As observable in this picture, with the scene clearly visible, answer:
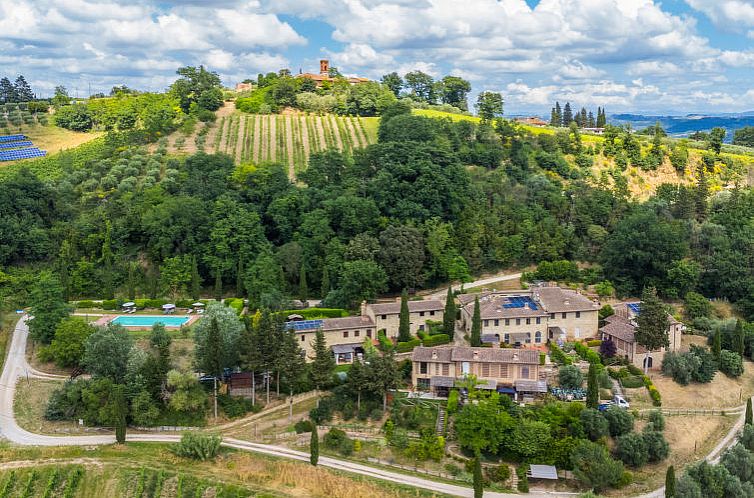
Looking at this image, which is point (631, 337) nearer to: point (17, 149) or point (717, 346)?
point (717, 346)

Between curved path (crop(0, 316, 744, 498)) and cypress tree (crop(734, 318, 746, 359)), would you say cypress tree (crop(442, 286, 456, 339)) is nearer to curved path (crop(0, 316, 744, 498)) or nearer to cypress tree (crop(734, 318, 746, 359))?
curved path (crop(0, 316, 744, 498))

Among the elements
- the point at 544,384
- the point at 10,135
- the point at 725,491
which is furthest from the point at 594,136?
the point at 10,135

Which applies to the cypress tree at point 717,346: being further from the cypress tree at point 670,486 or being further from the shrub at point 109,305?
the shrub at point 109,305

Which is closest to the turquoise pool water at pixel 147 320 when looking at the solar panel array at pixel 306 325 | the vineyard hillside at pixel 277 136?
the solar panel array at pixel 306 325

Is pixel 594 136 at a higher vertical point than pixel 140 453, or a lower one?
higher

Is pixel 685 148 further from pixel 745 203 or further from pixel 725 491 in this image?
pixel 725 491

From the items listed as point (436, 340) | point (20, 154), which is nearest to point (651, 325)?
point (436, 340)
